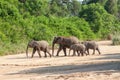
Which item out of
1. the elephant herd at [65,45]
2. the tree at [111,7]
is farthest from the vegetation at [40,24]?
the tree at [111,7]

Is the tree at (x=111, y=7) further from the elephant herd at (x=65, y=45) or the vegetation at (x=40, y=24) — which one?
the elephant herd at (x=65, y=45)

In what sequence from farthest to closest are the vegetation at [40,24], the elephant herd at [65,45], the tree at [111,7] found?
the tree at [111,7], the vegetation at [40,24], the elephant herd at [65,45]

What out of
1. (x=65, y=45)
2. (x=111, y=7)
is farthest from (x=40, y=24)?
(x=111, y=7)

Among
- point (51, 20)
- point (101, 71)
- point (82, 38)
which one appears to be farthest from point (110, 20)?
point (101, 71)

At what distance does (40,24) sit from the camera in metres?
41.4

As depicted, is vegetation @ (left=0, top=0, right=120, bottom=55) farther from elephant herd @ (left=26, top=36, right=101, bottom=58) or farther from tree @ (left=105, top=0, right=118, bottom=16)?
tree @ (left=105, top=0, right=118, bottom=16)

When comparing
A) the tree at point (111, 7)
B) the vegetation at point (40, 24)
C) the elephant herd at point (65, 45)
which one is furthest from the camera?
the tree at point (111, 7)

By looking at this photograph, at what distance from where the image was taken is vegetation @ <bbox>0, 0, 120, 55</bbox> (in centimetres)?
3641

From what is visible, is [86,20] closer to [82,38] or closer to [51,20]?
[82,38]

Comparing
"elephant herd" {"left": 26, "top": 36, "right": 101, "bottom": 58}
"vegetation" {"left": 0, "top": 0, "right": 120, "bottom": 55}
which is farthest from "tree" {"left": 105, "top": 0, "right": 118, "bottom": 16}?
"elephant herd" {"left": 26, "top": 36, "right": 101, "bottom": 58}

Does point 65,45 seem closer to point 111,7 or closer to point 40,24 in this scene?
point 40,24

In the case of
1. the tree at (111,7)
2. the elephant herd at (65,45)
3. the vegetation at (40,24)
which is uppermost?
the elephant herd at (65,45)

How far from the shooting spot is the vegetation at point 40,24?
119 feet

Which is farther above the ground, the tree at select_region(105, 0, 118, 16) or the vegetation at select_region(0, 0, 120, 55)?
the vegetation at select_region(0, 0, 120, 55)
